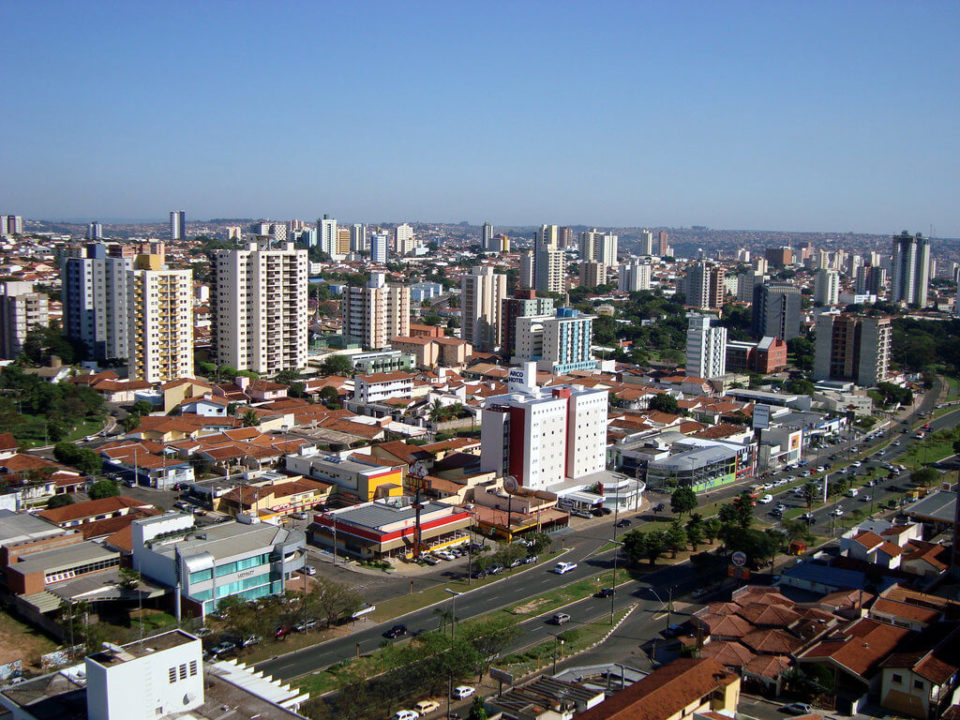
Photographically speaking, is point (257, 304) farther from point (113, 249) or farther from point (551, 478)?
point (551, 478)

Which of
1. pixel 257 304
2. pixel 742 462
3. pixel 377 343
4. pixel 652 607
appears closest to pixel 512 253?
pixel 377 343

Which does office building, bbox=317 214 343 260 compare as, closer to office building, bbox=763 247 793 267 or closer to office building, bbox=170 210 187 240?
office building, bbox=170 210 187 240

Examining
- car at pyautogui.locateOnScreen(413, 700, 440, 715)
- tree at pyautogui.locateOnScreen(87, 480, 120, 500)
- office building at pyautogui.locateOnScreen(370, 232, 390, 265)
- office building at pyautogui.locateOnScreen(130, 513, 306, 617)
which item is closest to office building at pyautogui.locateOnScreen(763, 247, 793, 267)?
office building at pyautogui.locateOnScreen(370, 232, 390, 265)

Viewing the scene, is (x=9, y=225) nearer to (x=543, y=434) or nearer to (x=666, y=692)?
(x=543, y=434)

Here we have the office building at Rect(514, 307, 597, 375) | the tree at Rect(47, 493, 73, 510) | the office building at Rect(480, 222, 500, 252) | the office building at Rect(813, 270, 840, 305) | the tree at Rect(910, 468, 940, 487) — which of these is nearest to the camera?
the tree at Rect(47, 493, 73, 510)

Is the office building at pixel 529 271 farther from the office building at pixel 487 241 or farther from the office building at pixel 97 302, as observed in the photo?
the office building at pixel 487 241

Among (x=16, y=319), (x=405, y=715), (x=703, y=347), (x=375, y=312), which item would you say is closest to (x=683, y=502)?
(x=405, y=715)
